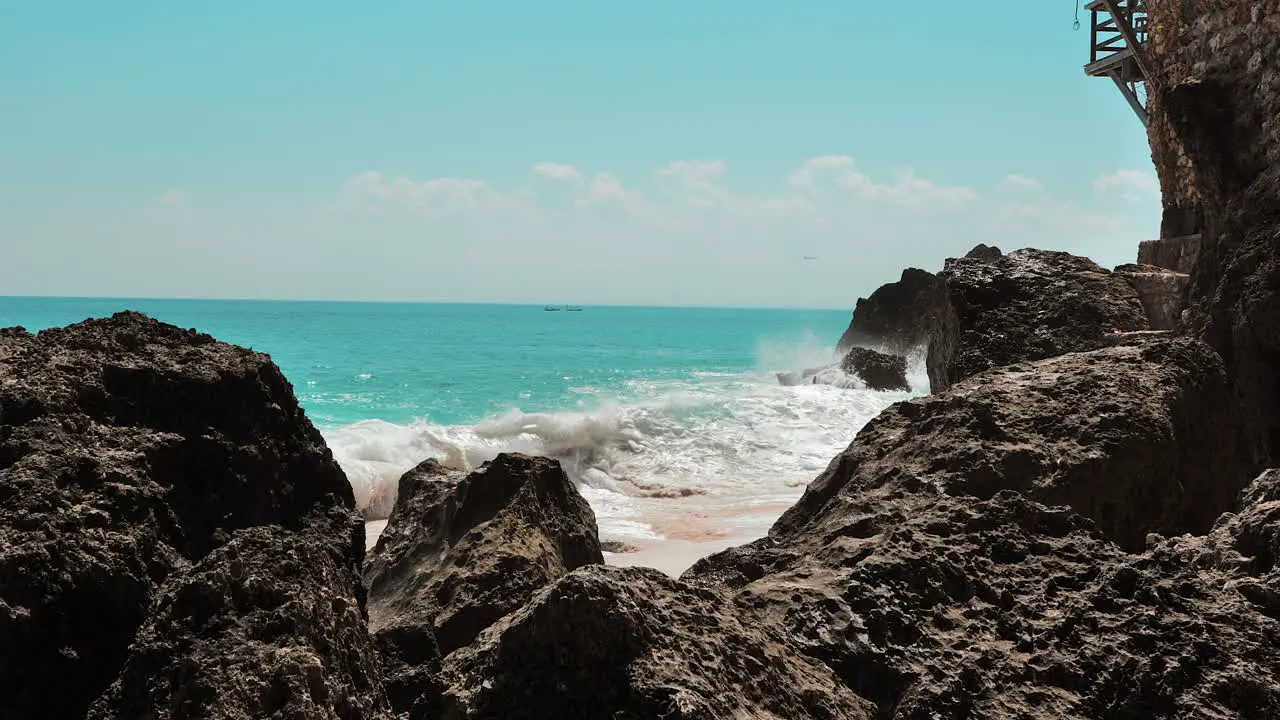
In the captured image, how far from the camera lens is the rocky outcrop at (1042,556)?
2.36 metres

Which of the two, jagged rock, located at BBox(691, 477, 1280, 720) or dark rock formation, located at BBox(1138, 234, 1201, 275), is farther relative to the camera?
dark rock formation, located at BBox(1138, 234, 1201, 275)

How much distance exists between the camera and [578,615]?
2.25 metres

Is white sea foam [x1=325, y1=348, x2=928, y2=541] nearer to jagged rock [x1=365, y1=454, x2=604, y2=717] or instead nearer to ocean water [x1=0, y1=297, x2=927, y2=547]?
ocean water [x1=0, y1=297, x2=927, y2=547]

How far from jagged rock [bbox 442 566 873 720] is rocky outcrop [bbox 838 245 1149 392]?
11.7 ft

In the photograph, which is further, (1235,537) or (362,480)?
(362,480)

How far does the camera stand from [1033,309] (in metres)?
5.76

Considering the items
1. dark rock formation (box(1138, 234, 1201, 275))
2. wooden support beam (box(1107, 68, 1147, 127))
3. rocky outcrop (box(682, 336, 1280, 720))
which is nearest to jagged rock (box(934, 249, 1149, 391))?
rocky outcrop (box(682, 336, 1280, 720))

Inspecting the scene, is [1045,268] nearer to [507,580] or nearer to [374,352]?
[507,580]

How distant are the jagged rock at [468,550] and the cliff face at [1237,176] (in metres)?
2.74

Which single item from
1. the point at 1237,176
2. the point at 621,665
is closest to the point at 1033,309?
the point at 1237,176

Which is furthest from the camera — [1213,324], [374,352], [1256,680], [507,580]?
[374,352]

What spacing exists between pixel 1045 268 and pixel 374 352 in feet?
145

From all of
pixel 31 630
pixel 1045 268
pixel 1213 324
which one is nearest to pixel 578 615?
pixel 31 630

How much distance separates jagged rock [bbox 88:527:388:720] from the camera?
206 centimetres
